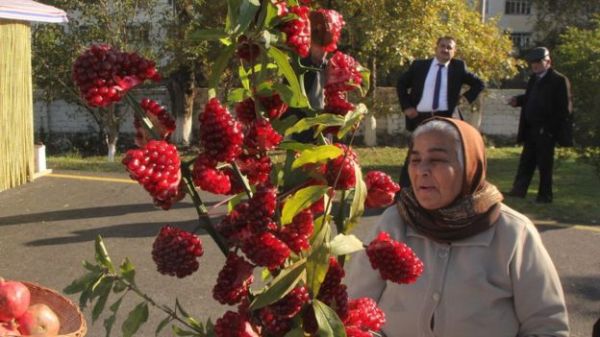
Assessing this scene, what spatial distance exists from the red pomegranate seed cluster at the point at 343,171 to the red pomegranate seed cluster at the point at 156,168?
252mm

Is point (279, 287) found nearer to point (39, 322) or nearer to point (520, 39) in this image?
point (39, 322)

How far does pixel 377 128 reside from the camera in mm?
15188

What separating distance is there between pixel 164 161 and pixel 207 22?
11.6 m

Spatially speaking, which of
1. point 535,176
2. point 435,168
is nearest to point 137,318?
point 435,168

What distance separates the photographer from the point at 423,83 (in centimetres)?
705

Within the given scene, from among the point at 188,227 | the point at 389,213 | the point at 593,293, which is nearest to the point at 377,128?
the point at 188,227

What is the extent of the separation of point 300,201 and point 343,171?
0.35ft

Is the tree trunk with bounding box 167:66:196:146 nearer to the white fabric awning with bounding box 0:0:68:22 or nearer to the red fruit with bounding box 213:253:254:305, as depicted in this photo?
the white fabric awning with bounding box 0:0:68:22

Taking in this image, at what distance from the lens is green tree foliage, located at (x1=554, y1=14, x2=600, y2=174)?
349 inches

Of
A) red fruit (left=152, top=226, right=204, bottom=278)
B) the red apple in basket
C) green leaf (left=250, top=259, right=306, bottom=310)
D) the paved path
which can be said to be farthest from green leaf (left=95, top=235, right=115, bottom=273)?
the paved path

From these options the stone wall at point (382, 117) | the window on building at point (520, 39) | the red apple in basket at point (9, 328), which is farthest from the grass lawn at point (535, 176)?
the window on building at point (520, 39)

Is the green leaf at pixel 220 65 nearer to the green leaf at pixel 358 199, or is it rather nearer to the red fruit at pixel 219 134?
the red fruit at pixel 219 134

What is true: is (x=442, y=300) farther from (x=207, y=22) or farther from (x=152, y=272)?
(x=207, y=22)

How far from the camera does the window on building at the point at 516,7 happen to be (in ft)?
109
